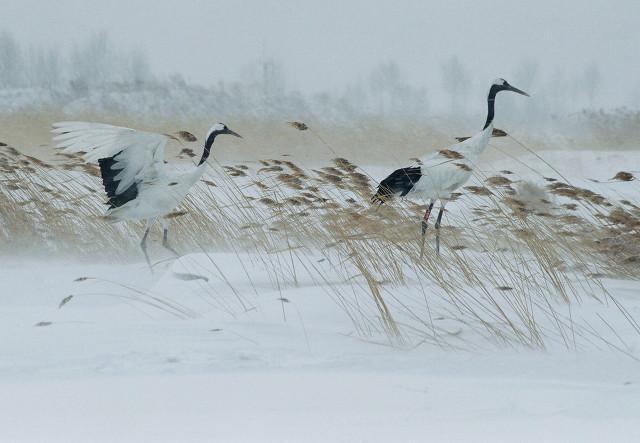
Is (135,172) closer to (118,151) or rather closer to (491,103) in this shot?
(118,151)

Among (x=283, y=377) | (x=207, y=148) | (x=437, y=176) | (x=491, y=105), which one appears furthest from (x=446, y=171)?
(x=283, y=377)

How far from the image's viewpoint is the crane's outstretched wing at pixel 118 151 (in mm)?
4301

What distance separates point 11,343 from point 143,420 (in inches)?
46.8

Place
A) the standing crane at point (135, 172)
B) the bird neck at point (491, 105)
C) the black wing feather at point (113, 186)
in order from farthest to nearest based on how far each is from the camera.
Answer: the bird neck at point (491, 105), the black wing feather at point (113, 186), the standing crane at point (135, 172)

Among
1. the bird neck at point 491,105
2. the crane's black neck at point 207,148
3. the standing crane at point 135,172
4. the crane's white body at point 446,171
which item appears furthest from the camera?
the bird neck at point 491,105

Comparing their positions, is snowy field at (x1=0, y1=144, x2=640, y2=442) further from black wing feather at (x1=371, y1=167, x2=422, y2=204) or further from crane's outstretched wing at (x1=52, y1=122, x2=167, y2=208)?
black wing feather at (x1=371, y1=167, x2=422, y2=204)

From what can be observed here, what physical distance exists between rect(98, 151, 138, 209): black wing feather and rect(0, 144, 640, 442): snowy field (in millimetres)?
1120

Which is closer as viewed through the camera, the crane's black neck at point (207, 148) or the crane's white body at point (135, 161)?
the crane's white body at point (135, 161)

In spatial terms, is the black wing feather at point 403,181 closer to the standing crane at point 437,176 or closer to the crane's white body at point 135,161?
the standing crane at point 437,176

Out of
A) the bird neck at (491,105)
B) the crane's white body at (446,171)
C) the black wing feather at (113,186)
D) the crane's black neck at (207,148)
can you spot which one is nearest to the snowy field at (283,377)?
the black wing feather at (113,186)

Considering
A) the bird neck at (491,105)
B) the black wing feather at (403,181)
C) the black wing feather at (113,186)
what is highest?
the bird neck at (491,105)

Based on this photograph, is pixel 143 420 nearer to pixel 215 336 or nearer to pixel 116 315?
pixel 215 336

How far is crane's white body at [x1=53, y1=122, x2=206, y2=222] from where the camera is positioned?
4340mm

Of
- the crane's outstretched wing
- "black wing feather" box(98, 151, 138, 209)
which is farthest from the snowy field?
"black wing feather" box(98, 151, 138, 209)
